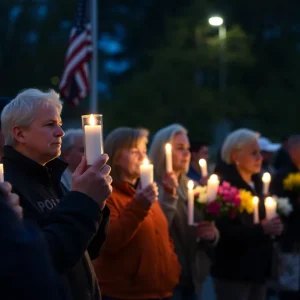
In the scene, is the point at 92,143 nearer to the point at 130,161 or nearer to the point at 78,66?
the point at 130,161

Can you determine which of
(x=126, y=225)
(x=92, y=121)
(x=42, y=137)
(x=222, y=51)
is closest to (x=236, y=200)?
(x=126, y=225)

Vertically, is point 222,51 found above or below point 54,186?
above

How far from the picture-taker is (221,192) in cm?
654

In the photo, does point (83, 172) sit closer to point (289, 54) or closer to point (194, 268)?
point (194, 268)

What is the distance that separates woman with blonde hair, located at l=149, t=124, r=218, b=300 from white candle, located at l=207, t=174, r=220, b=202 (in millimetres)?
211

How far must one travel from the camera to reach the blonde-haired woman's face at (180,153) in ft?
22.4

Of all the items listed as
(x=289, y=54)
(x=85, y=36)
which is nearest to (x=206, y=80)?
(x=289, y=54)

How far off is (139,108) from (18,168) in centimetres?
3107

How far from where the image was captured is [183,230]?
6.54 meters

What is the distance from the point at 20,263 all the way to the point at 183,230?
4670 mm

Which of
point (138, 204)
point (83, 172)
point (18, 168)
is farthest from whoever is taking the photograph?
point (138, 204)

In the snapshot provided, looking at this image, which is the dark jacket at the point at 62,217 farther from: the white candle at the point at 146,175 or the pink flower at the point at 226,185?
the pink flower at the point at 226,185

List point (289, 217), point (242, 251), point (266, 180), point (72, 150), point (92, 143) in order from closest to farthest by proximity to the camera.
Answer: point (92, 143) < point (72, 150) < point (242, 251) < point (266, 180) < point (289, 217)

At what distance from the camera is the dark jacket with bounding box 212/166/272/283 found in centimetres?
661
